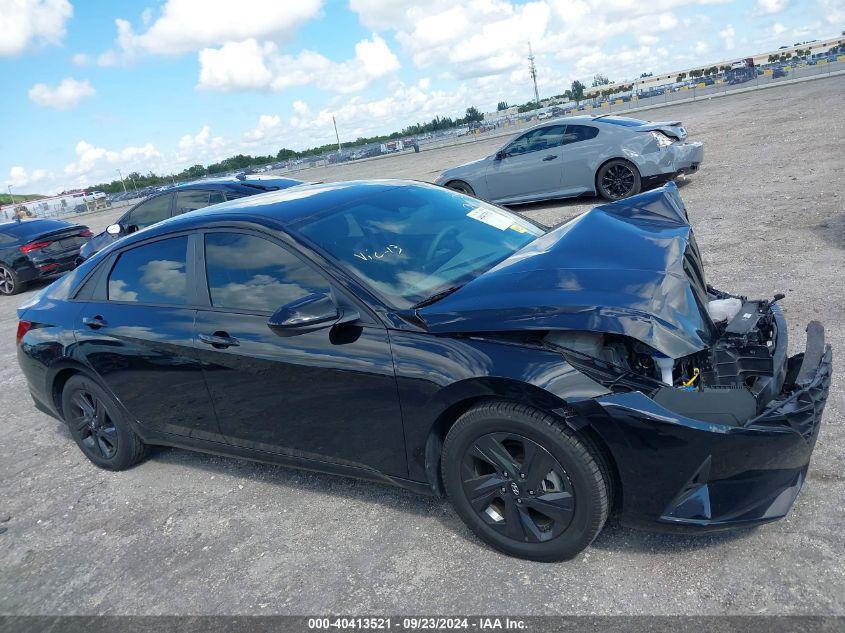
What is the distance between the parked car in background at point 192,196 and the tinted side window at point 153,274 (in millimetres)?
4996

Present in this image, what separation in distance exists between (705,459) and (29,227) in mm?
13940

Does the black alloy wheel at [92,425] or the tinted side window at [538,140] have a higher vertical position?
the tinted side window at [538,140]

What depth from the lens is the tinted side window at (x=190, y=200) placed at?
406 inches

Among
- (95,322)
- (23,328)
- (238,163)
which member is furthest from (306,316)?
(238,163)

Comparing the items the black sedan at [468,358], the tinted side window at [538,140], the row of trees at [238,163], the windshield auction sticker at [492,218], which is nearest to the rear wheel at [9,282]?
the tinted side window at [538,140]

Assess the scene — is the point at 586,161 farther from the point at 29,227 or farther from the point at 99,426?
the point at 29,227

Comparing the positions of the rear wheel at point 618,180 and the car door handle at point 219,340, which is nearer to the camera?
the car door handle at point 219,340

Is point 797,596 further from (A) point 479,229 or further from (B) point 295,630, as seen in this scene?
(A) point 479,229

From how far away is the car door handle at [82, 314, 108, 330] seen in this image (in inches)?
171

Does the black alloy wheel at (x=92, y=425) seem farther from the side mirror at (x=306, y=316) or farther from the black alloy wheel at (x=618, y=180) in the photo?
the black alloy wheel at (x=618, y=180)

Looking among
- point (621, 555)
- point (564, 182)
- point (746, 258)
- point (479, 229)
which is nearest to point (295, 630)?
point (621, 555)

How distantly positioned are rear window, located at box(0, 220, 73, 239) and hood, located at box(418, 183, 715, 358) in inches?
485

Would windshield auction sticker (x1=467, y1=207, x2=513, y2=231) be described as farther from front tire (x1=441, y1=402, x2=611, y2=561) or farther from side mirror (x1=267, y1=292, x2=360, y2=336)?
front tire (x1=441, y1=402, x2=611, y2=561)

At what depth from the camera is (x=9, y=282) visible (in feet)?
42.1
